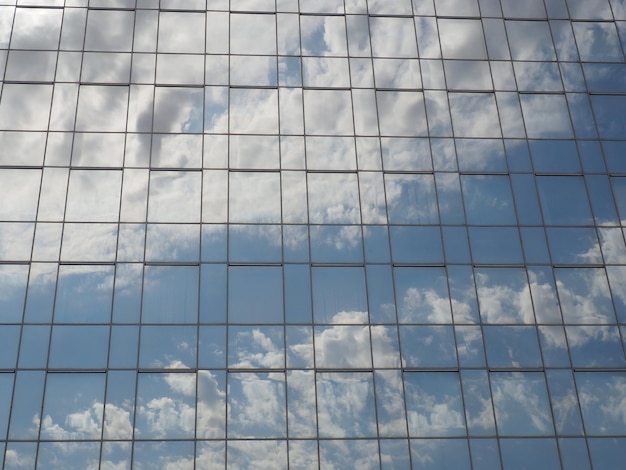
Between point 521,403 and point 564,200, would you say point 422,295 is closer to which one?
point 521,403

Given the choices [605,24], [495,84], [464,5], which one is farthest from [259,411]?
[605,24]

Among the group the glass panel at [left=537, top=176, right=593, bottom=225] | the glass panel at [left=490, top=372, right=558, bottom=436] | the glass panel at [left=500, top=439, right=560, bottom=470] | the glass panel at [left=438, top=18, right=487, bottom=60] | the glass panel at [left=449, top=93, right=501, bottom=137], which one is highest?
the glass panel at [left=438, top=18, right=487, bottom=60]

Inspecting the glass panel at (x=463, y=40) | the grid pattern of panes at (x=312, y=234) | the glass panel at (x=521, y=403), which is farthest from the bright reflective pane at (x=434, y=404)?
the glass panel at (x=463, y=40)

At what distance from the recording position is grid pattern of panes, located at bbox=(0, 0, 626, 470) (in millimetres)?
26609

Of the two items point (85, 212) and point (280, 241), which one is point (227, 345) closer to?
point (280, 241)

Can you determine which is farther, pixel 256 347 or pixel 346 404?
pixel 256 347

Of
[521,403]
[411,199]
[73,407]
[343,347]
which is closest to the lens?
[73,407]

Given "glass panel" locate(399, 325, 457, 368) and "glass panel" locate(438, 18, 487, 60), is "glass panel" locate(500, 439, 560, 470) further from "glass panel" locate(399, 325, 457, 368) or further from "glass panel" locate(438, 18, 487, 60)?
"glass panel" locate(438, 18, 487, 60)

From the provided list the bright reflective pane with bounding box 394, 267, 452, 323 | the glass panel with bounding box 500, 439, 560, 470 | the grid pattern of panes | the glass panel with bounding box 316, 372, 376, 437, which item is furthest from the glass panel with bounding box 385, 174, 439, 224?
the glass panel with bounding box 500, 439, 560, 470

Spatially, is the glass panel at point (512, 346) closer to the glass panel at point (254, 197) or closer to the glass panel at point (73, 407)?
the glass panel at point (254, 197)

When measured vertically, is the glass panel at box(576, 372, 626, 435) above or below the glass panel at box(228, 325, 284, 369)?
below

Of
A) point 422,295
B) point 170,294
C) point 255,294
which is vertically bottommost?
point 422,295

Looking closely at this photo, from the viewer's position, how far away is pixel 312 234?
29.6 m

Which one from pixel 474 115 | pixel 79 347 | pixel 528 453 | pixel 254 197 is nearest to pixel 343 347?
pixel 254 197
